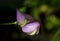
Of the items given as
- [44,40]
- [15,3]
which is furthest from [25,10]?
[44,40]

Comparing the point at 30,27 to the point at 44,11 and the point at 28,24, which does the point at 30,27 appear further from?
the point at 44,11

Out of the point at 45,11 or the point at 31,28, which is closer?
the point at 31,28

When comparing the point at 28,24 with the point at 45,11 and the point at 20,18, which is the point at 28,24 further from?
the point at 45,11

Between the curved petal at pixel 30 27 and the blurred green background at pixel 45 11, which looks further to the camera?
the blurred green background at pixel 45 11

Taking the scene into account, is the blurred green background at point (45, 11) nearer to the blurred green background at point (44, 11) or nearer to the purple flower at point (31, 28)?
the blurred green background at point (44, 11)

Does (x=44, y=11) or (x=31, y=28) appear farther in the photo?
(x=44, y=11)

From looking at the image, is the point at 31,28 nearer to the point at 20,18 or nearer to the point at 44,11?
the point at 20,18

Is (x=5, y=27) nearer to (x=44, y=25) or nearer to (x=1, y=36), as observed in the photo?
(x=1, y=36)

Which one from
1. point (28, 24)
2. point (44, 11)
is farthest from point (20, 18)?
point (44, 11)

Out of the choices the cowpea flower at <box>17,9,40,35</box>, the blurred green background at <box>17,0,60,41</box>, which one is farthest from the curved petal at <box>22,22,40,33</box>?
the blurred green background at <box>17,0,60,41</box>

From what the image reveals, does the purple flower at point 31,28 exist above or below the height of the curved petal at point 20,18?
below

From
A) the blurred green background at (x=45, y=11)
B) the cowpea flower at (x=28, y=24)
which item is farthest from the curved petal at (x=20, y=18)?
the blurred green background at (x=45, y=11)

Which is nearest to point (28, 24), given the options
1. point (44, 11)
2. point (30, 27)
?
point (30, 27)
